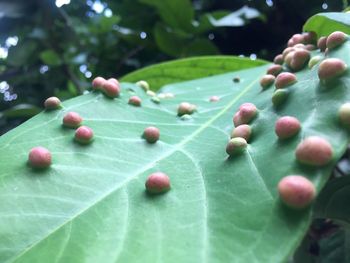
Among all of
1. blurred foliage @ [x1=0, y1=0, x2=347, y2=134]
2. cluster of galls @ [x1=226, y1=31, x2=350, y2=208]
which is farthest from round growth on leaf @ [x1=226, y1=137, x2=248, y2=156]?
blurred foliage @ [x1=0, y1=0, x2=347, y2=134]

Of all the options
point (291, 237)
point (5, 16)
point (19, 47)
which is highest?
point (291, 237)

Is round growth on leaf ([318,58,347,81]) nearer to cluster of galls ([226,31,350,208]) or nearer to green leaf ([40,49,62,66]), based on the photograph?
cluster of galls ([226,31,350,208])

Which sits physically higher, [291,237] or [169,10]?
[291,237]

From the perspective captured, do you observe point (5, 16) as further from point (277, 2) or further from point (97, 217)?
point (97, 217)

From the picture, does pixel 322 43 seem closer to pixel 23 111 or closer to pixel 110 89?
pixel 110 89

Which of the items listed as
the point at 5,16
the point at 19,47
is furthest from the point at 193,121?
the point at 19,47

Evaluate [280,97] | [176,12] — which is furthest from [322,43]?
[176,12]

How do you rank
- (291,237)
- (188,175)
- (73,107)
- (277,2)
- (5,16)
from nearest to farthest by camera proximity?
(291,237) < (188,175) < (73,107) < (5,16) < (277,2)
